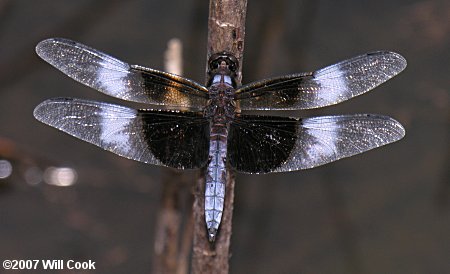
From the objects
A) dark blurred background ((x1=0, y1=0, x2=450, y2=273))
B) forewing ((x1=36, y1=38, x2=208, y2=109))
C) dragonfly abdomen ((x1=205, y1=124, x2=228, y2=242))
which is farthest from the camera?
dark blurred background ((x1=0, y1=0, x2=450, y2=273))

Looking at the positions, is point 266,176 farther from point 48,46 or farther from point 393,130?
point 48,46

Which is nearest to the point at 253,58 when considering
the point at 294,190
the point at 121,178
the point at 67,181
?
the point at 294,190

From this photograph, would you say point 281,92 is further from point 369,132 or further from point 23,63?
point 23,63

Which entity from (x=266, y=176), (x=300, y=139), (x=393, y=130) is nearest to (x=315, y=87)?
(x=300, y=139)

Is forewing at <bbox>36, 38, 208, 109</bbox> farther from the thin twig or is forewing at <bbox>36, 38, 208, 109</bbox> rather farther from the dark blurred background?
the dark blurred background

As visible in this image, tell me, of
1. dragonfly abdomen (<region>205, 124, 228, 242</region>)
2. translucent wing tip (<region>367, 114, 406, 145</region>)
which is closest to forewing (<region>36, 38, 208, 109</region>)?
dragonfly abdomen (<region>205, 124, 228, 242</region>)

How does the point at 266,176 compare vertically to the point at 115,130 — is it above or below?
above
